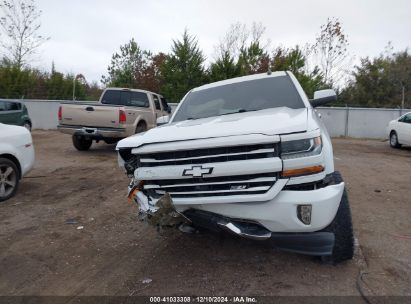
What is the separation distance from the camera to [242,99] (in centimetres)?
478

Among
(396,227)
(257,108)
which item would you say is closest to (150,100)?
(257,108)

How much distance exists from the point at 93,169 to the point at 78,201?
9.17 feet

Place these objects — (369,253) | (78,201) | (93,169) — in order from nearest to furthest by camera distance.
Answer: (369,253)
(78,201)
(93,169)

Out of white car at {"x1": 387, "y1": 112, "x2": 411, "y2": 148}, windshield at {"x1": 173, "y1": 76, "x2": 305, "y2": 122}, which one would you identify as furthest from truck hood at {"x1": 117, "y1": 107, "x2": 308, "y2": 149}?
white car at {"x1": 387, "y1": 112, "x2": 411, "y2": 148}

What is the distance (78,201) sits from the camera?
5.85 meters

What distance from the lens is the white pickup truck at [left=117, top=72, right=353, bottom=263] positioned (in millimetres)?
2918

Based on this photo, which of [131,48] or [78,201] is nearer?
[78,201]

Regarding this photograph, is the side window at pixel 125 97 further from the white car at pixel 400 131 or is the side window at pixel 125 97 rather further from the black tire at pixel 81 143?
the white car at pixel 400 131

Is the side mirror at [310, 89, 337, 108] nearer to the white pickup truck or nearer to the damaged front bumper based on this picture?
the white pickup truck

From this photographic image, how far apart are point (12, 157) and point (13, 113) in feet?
30.1

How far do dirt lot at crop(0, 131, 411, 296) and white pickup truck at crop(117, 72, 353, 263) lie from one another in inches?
13.5

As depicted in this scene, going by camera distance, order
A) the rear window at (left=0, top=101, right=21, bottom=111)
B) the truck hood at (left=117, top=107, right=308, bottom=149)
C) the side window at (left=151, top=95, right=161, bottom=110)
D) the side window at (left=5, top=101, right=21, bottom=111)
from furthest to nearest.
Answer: the side window at (left=5, top=101, right=21, bottom=111) → the rear window at (left=0, top=101, right=21, bottom=111) → the side window at (left=151, top=95, right=161, bottom=110) → the truck hood at (left=117, top=107, right=308, bottom=149)

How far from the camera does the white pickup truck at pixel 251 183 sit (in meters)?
2.92

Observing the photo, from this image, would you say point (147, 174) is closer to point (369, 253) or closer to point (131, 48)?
point (369, 253)
